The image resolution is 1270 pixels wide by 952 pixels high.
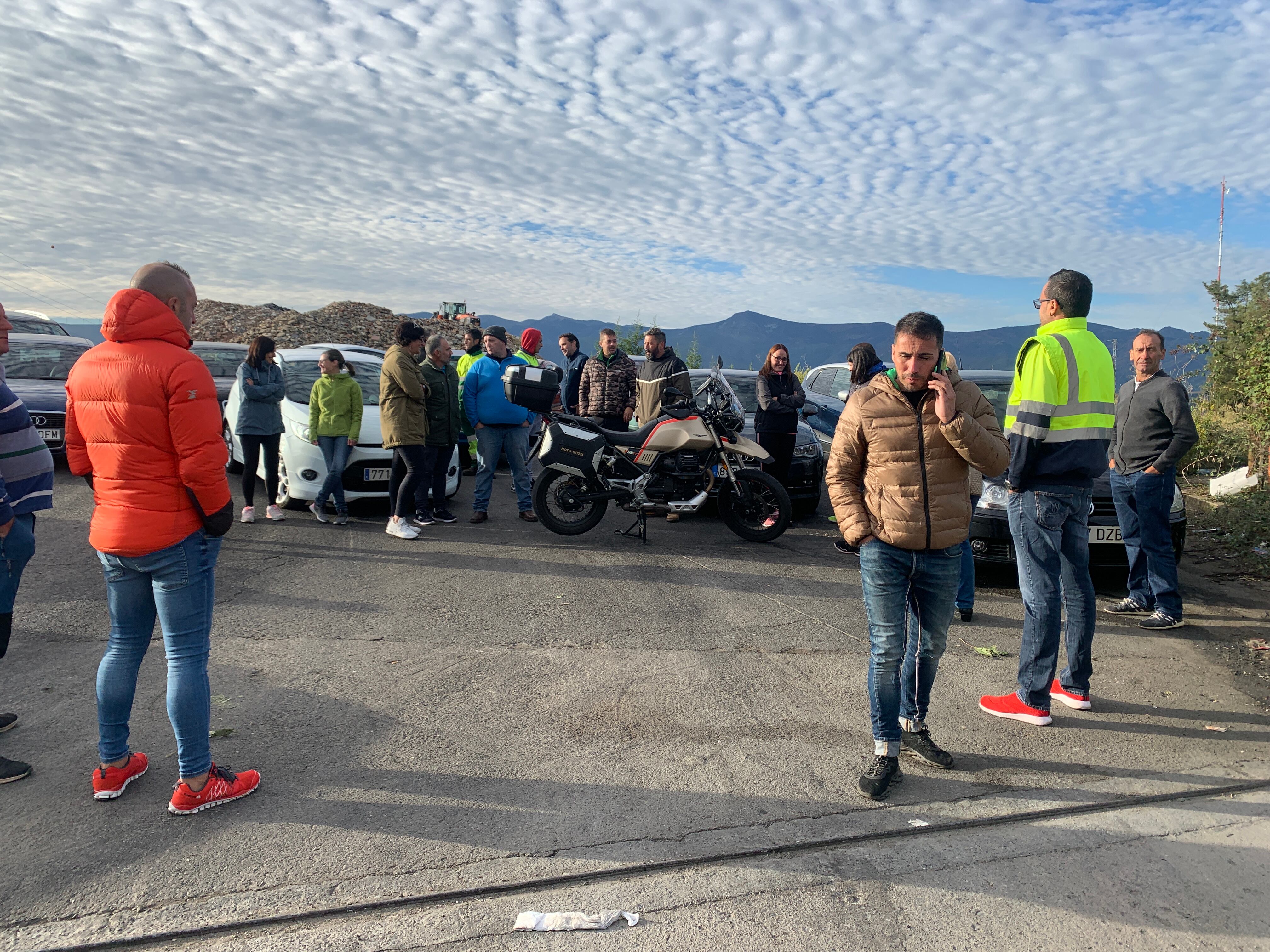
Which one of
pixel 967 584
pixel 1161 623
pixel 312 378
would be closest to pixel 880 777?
pixel 967 584

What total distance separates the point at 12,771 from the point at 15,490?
4.01ft

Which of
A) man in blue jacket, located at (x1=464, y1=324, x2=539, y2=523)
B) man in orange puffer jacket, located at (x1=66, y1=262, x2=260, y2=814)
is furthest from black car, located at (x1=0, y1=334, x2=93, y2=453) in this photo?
man in orange puffer jacket, located at (x1=66, y1=262, x2=260, y2=814)

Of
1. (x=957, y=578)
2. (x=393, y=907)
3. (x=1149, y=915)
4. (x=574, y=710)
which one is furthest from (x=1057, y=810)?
(x=393, y=907)

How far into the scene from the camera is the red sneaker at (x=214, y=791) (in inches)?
117

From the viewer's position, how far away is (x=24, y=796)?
308cm

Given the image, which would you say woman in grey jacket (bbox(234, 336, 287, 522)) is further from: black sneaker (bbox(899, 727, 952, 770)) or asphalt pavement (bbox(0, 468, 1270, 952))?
black sneaker (bbox(899, 727, 952, 770))

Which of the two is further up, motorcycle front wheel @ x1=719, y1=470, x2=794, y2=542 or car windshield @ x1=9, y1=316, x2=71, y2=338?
car windshield @ x1=9, y1=316, x2=71, y2=338

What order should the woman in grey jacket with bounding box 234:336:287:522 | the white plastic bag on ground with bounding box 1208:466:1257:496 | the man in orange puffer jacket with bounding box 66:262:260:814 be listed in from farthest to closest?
the white plastic bag on ground with bounding box 1208:466:1257:496
the woman in grey jacket with bounding box 234:336:287:522
the man in orange puffer jacket with bounding box 66:262:260:814

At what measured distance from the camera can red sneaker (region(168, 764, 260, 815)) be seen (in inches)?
117

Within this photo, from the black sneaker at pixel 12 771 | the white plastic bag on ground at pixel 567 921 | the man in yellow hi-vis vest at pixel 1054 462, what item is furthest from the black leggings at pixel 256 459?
the man in yellow hi-vis vest at pixel 1054 462

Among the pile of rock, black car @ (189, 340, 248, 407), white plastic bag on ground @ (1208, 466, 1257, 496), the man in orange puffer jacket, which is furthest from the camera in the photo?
the pile of rock

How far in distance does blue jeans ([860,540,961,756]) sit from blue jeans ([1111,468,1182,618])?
3042 mm

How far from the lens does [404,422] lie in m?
7.29

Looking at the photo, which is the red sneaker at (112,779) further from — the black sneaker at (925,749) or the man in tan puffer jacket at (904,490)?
the black sneaker at (925,749)
